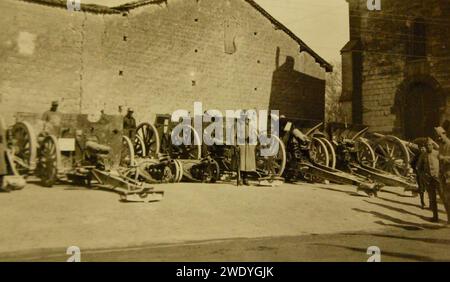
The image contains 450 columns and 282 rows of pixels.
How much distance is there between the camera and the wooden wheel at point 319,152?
44.7ft

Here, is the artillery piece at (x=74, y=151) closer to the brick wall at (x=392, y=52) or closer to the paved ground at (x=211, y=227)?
the paved ground at (x=211, y=227)

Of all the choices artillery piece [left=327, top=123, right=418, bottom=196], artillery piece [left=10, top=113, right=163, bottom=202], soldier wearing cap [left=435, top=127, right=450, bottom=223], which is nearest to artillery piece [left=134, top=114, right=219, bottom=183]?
artillery piece [left=10, top=113, right=163, bottom=202]

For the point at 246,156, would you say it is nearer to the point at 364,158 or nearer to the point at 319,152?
the point at 319,152

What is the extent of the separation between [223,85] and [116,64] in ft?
16.2

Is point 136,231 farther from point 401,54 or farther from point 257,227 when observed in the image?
point 401,54

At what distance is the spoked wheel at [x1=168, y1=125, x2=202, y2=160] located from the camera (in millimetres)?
12237

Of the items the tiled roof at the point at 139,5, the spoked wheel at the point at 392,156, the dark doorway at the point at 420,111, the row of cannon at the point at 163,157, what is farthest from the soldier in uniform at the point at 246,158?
the dark doorway at the point at 420,111

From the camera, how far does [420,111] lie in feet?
64.1

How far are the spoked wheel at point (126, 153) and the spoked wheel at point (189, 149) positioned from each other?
1.91m

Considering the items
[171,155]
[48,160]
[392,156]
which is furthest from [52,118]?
[392,156]

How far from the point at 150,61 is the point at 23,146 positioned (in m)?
8.07

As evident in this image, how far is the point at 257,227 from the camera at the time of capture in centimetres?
731

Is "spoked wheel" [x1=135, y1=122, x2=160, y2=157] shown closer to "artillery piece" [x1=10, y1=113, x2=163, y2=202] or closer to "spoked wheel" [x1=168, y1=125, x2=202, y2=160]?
"spoked wheel" [x1=168, y1=125, x2=202, y2=160]
